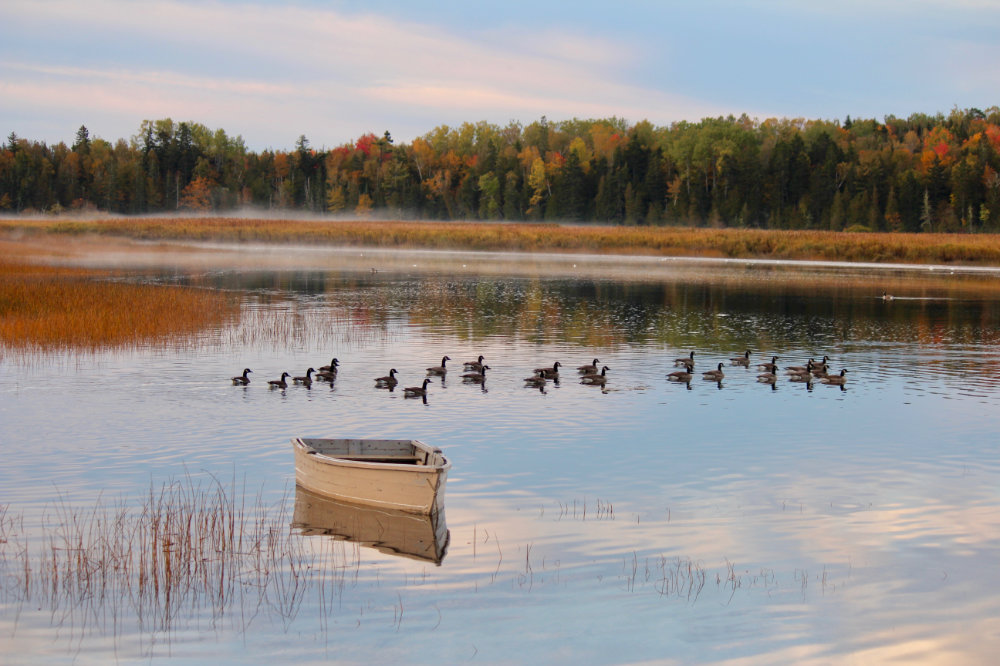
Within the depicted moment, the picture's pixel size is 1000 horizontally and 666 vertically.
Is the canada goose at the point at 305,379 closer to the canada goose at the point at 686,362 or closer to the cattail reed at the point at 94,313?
the cattail reed at the point at 94,313

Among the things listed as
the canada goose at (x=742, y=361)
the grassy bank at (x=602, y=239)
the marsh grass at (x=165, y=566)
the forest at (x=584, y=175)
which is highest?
the forest at (x=584, y=175)

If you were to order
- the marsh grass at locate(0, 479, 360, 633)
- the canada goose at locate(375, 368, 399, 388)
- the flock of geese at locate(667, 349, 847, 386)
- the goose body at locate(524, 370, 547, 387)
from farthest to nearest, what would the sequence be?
the flock of geese at locate(667, 349, 847, 386)
the goose body at locate(524, 370, 547, 387)
the canada goose at locate(375, 368, 399, 388)
the marsh grass at locate(0, 479, 360, 633)

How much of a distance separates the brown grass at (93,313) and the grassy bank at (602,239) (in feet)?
198

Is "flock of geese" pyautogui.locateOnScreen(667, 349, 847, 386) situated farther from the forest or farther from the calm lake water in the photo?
the forest

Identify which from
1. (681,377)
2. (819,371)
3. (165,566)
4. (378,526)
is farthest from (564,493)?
(819,371)

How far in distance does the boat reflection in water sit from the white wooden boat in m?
0.12

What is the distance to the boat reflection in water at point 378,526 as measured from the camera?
511 inches

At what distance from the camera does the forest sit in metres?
130

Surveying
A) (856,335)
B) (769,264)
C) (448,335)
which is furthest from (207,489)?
(769,264)

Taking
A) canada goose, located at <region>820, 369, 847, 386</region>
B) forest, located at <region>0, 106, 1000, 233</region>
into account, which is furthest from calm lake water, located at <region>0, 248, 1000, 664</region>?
forest, located at <region>0, 106, 1000, 233</region>

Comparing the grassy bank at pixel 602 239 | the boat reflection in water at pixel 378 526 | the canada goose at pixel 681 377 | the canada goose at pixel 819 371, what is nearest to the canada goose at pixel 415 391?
the canada goose at pixel 681 377

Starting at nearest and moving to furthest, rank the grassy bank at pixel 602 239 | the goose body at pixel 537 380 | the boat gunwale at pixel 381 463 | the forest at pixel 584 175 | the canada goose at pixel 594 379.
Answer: the boat gunwale at pixel 381 463, the goose body at pixel 537 380, the canada goose at pixel 594 379, the grassy bank at pixel 602 239, the forest at pixel 584 175

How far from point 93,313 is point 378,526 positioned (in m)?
23.9

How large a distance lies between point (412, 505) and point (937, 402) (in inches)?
636
